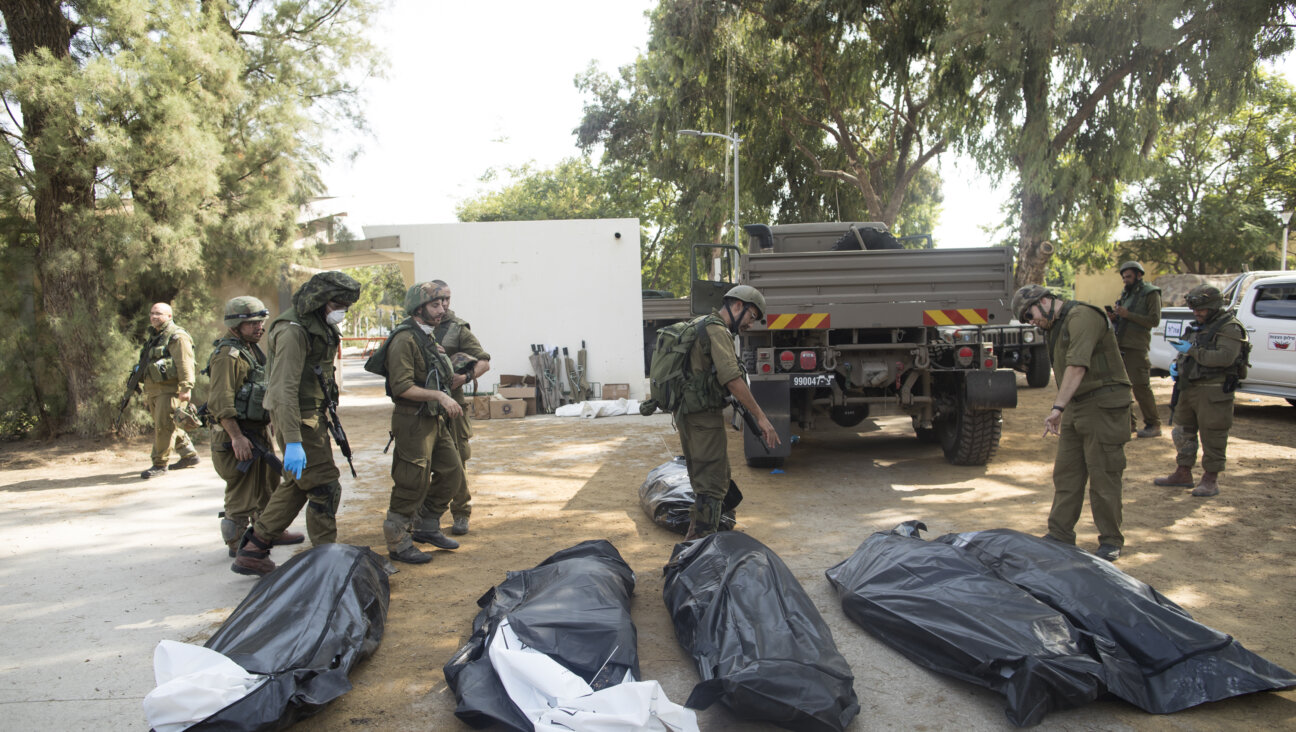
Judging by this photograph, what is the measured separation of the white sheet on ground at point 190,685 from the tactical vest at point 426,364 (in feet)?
6.78

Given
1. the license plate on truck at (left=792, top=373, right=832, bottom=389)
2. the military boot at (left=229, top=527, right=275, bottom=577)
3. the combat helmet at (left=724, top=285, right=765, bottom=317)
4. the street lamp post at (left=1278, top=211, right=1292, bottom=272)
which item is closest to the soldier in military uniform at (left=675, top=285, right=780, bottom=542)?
the combat helmet at (left=724, top=285, right=765, bottom=317)

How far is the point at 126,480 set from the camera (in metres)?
7.38

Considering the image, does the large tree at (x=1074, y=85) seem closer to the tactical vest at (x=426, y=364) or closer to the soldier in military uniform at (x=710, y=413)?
the soldier in military uniform at (x=710, y=413)

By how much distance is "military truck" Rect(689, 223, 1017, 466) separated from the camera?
6.59 meters

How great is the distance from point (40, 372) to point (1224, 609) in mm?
11414

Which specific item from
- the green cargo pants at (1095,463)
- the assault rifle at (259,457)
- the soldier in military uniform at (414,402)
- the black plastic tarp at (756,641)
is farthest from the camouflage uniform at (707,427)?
the assault rifle at (259,457)

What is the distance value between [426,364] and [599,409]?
6.98 meters

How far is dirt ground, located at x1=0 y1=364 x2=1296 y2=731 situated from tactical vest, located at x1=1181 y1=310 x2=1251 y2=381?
0.95 m

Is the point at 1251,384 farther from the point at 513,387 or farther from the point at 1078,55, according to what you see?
the point at 513,387

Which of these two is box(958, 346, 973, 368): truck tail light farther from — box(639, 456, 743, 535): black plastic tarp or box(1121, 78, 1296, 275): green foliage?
box(1121, 78, 1296, 275): green foliage

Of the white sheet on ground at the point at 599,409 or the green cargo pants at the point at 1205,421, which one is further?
the white sheet on ground at the point at 599,409

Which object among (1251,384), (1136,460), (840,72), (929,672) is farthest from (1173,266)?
(929,672)

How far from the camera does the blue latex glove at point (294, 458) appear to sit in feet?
13.0

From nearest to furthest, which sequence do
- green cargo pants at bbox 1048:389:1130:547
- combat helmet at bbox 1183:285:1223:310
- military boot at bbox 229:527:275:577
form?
military boot at bbox 229:527:275:577 → green cargo pants at bbox 1048:389:1130:547 → combat helmet at bbox 1183:285:1223:310
